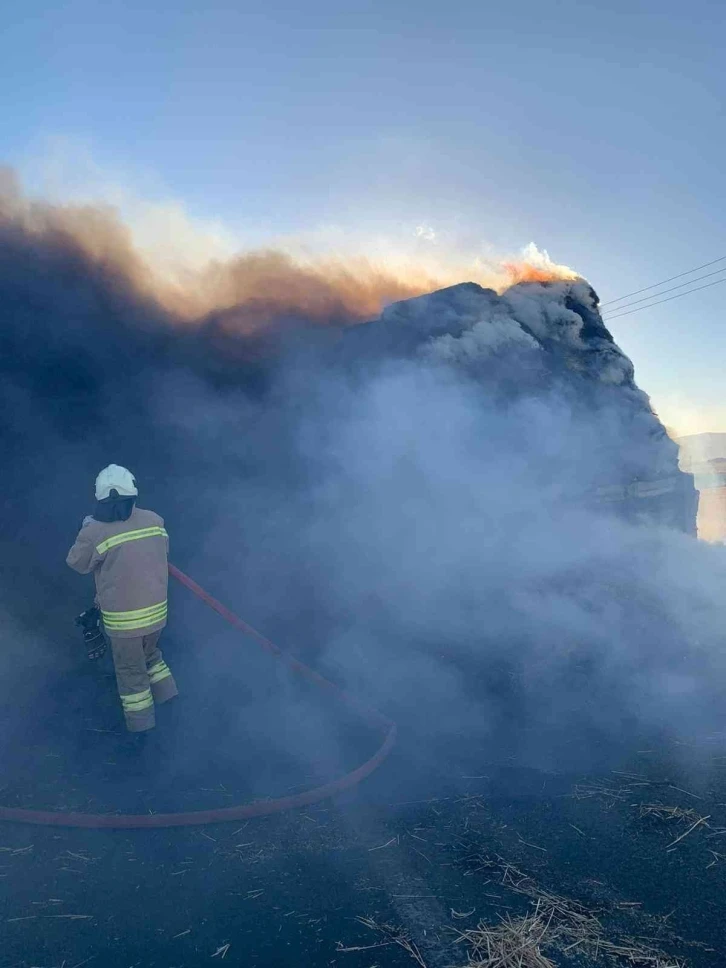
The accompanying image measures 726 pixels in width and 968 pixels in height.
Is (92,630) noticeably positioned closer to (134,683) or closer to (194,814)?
(134,683)

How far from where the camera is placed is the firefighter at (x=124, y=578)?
5.23 meters

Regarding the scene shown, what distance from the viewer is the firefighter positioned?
5.23 m

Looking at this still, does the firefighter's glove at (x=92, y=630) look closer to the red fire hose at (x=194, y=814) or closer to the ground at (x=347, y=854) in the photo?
the ground at (x=347, y=854)

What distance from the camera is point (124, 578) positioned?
17.2 feet

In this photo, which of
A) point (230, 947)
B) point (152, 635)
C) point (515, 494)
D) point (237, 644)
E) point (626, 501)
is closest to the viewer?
point (230, 947)

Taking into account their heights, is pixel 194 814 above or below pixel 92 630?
below

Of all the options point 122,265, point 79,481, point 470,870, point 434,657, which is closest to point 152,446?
point 79,481

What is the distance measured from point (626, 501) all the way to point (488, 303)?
3372 millimetres

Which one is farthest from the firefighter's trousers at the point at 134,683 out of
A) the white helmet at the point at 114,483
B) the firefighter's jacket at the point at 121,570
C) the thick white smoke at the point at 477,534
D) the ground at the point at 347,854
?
the thick white smoke at the point at 477,534

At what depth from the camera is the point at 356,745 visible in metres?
5.75

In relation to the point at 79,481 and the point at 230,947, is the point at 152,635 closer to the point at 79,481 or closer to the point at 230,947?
the point at 230,947

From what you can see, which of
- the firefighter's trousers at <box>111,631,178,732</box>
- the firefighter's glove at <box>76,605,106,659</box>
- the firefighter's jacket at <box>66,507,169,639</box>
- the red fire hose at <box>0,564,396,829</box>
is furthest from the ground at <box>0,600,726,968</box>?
the firefighter's jacket at <box>66,507,169,639</box>

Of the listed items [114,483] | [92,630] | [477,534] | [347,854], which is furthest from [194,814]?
[477,534]

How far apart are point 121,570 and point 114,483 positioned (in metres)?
0.65
